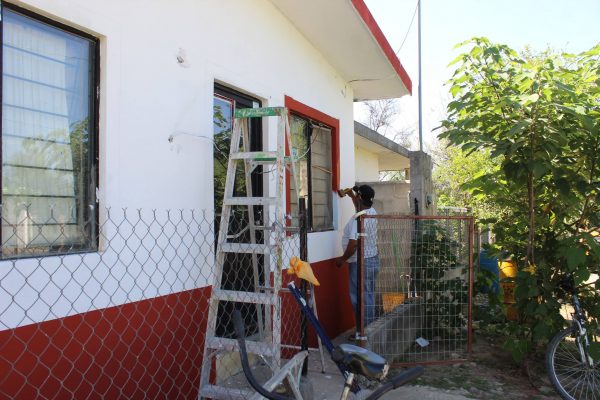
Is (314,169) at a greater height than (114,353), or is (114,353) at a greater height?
(314,169)

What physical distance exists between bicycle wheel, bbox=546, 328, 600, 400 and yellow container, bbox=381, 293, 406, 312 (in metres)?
1.42

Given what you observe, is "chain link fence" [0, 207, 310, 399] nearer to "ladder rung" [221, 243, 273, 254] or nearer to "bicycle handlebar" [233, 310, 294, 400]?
"ladder rung" [221, 243, 273, 254]

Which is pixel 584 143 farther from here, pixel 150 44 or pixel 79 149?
pixel 79 149

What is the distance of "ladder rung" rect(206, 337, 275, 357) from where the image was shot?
285cm

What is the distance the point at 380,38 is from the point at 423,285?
2.80 meters

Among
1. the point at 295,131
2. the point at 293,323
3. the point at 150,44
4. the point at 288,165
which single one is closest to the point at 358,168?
the point at 295,131

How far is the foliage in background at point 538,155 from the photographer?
405 cm

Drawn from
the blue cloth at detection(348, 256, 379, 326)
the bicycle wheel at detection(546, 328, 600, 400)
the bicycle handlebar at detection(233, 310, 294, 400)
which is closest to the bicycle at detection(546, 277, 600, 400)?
the bicycle wheel at detection(546, 328, 600, 400)

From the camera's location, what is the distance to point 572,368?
4.27 m

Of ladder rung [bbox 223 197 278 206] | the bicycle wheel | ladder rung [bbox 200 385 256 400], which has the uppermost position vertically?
ladder rung [bbox 223 197 278 206]

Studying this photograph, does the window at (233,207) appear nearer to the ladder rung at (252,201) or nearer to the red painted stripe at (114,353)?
the red painted stripe at (114,353)

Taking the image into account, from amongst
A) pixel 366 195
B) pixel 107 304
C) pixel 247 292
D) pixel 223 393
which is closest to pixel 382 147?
pixel 366 195

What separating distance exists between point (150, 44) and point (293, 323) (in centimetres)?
289

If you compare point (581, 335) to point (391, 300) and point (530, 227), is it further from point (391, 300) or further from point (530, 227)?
point (391, 300)
